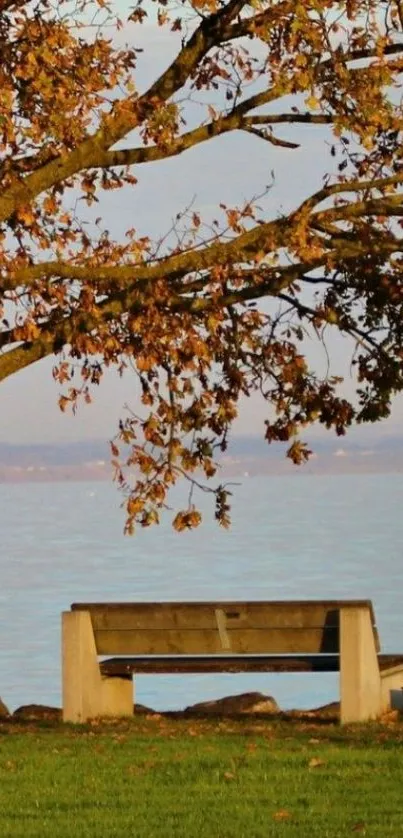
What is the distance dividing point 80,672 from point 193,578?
5579 centimetres

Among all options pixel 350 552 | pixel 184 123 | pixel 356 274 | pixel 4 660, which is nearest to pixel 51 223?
pixel 184 123

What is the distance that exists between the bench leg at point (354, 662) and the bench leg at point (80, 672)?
211cm

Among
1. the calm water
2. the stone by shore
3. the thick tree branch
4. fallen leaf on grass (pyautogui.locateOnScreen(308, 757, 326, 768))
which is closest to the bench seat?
the stone by shore

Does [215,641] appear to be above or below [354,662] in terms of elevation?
above

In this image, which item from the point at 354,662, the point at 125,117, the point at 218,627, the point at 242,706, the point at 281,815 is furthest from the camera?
the point at 242,706

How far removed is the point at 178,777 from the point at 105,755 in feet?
3.79

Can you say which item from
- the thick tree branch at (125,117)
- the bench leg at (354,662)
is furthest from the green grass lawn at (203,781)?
the thick tree branch at (125,117)

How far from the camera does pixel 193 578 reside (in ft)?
236

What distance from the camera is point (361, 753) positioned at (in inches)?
543

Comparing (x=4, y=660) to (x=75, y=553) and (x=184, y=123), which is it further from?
(x=75, y=553)

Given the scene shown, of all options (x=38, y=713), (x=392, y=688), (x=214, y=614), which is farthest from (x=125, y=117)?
(x=38, y=713)

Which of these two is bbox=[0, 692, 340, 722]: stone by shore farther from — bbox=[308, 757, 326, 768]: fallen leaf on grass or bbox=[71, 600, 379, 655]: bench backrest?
bbox=[308, 757, 326, 768]: fallen leaf on grass

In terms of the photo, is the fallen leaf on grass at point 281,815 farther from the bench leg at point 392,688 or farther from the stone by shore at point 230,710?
the stone by shore at point 230,710

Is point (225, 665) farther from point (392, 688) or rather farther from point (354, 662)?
point (392, 688)
